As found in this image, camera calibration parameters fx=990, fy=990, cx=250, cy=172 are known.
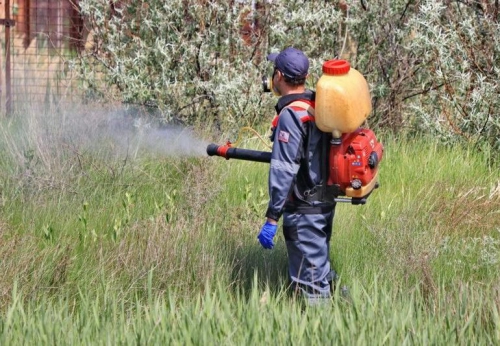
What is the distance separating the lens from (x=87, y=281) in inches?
220

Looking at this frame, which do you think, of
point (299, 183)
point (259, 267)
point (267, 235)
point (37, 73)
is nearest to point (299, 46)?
point (37, 73)

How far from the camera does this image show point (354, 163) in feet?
16.8

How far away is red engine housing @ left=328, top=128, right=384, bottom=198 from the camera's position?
5.11m

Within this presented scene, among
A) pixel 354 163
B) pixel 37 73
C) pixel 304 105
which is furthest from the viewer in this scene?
pixel 37 73

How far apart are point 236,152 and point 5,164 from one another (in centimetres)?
277

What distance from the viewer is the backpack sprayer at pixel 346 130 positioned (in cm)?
500

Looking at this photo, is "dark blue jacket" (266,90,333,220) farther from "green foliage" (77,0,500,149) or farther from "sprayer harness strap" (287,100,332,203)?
"green foliage" (77,0,500,149)

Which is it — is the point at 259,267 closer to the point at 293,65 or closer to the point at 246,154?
the point at 246,154

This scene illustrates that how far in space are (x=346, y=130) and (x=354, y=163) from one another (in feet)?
0.60

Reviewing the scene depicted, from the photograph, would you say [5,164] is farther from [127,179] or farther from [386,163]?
[386,163]

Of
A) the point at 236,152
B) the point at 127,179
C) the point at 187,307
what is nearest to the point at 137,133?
the point at 127,179

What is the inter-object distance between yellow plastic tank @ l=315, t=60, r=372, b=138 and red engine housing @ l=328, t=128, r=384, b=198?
10cm

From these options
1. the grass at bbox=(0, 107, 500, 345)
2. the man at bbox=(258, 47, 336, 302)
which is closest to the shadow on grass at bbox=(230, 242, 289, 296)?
the grass at bbox=(0, 107, 500, 345)

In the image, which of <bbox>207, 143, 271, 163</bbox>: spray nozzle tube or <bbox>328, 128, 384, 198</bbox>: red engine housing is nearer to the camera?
<bbox>328, 128, 384, 198</bbox>: red engine housing
